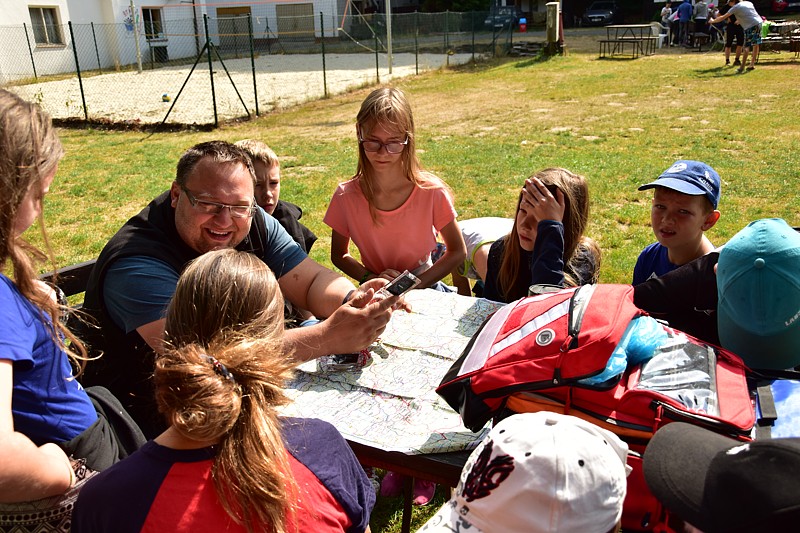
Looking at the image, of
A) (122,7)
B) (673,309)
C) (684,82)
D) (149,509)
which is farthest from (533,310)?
(122,7)

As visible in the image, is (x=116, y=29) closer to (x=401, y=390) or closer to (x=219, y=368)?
(x=401, y=390)

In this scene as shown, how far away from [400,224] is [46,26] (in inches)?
1058

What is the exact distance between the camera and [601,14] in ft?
124

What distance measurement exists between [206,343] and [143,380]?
1.06 metres

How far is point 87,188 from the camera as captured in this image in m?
9.28

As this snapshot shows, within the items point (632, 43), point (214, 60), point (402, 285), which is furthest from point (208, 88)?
point (402, 285)

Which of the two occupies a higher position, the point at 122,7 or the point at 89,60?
the point at 122,7

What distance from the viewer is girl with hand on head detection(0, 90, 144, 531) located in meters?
1.56

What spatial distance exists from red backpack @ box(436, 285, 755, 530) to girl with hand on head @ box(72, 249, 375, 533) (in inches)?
21.1

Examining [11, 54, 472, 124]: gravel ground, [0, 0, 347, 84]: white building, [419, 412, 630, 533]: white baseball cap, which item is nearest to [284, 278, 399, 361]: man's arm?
[419, 412, 630, 533]: white baseball cap

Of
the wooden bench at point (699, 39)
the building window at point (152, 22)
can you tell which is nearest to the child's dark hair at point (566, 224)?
the wooden bench at point (699, 39)

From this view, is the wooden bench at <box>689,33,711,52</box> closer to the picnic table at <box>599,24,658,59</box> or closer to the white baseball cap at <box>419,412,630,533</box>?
the picnic table at <box>599,24,658,59</box>

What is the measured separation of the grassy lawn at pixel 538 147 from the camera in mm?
7094

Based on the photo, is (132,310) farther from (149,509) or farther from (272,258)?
(149,509)
